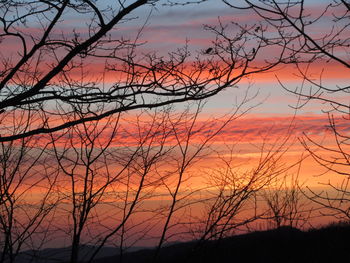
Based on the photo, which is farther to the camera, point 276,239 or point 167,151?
point 276,239

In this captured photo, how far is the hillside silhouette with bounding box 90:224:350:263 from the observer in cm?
1077

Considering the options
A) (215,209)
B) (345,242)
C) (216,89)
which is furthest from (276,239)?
(216,89)

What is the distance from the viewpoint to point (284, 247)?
38.8 ft

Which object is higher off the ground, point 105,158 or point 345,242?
point 105,158

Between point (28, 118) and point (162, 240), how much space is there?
303 cm

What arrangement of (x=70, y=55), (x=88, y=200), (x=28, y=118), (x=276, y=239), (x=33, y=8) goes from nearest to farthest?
(x=70, y=55), (x=33, y=8), (x=88, y=200), (x=28, y=118), (x=276, y=239)

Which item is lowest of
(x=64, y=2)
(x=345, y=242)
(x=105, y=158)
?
(x=345, y=242)

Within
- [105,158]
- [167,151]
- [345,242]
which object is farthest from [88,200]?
[345,242]

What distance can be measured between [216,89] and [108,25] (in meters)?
1.20

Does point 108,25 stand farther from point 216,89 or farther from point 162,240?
point 162,240

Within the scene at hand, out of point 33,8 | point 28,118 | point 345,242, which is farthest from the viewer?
point 345,242

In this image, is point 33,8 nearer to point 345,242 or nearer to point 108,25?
point 108,25

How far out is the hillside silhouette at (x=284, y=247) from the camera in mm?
10766

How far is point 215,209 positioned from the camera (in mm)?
7078
